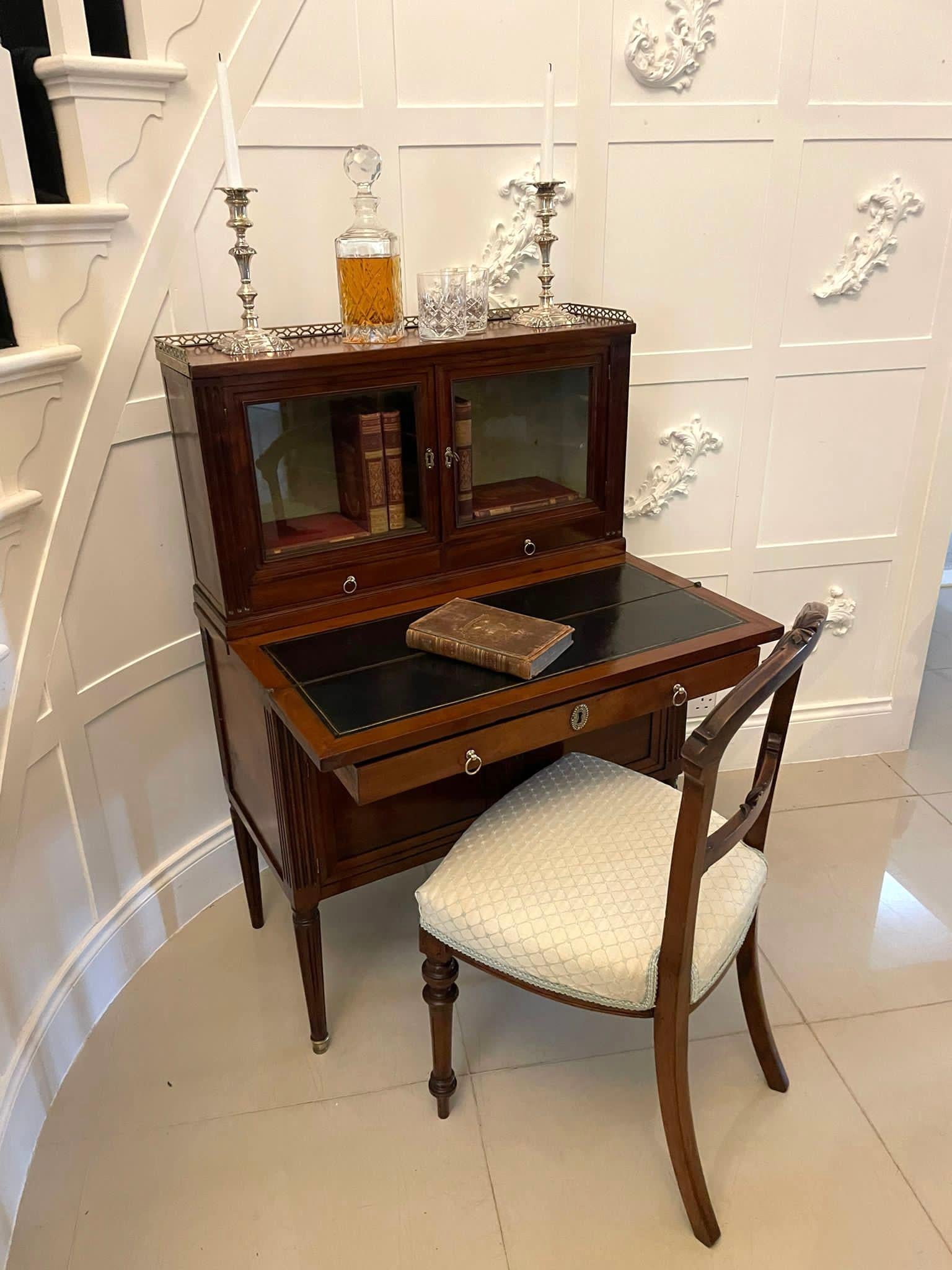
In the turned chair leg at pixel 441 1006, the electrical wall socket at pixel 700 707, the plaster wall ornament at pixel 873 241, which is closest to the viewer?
the turned chair leg at pixel 441 1006

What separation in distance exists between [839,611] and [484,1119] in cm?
157

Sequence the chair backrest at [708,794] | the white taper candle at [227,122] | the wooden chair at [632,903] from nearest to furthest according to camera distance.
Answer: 1. the chair backrest at [708,794]
2. the wooden chair at [632,903]
3. the white taper candle at [227,122]

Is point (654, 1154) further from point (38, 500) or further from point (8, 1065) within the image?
point (38, 500)

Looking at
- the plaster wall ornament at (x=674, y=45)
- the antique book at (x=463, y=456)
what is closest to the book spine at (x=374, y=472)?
the antique book at (x=463, y=456)

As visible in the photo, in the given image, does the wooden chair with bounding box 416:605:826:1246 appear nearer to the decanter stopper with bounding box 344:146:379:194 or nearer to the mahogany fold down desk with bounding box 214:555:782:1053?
the mahogany fold down desk with bounding box 214:555:782:1053

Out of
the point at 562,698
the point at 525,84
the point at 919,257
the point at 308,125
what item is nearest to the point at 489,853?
the point at 562,698

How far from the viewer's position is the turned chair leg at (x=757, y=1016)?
1.58 meters

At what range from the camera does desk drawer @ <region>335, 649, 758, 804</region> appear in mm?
1295

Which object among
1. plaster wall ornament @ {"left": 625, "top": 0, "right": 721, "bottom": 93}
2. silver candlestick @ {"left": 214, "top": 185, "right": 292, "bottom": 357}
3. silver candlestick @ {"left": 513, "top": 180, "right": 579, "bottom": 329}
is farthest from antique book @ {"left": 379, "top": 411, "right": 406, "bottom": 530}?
plaster wall ornament @ {"left": 625, "top": 0, "right": 721, "bottom": 93}

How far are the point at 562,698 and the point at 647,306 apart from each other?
1073mm

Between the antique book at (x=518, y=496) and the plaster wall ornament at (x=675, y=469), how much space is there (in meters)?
0.40

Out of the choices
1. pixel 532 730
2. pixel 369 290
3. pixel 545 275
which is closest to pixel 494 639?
pixel 532 730

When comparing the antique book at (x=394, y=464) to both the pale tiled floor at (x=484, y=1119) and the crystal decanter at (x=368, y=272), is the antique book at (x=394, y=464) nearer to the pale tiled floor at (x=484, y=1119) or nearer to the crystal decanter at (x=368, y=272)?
the crystal decanter at (x=368, y=272)

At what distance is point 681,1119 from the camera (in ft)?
4.44
